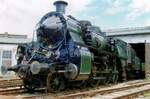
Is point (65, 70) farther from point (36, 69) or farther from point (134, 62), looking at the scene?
point (134, 62)

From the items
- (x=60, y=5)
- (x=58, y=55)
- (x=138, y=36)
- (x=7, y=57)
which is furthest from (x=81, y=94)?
(x=138, y=36)

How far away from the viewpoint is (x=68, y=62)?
41.9 feet

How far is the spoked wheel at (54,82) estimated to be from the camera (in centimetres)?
1203

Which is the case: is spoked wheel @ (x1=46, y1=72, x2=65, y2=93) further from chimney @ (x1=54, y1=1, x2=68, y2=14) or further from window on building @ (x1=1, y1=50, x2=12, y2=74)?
window on building @ (x1=1, y1=50, x2=12, y2=74)

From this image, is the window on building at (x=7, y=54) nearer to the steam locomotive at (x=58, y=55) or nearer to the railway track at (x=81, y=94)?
the steam locomotive at (x=58, y=55)

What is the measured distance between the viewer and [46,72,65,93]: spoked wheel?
39.5ft

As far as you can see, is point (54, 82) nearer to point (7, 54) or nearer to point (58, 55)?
point (58, 55)

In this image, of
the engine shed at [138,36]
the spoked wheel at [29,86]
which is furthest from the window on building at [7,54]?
the spoked wheel at [29,86]

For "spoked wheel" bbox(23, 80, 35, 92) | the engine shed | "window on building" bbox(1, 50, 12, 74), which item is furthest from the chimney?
the engine shed

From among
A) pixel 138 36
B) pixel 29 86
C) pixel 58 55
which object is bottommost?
pixel 29 86

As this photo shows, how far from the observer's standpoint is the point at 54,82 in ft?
40.4

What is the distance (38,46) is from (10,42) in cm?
1566

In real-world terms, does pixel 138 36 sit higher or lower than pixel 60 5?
lower

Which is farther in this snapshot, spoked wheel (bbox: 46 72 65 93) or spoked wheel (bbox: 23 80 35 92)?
spoked wheel (bbox: 23 80 35 92)
